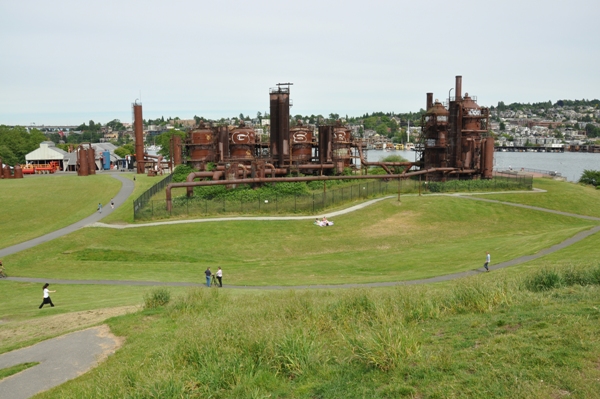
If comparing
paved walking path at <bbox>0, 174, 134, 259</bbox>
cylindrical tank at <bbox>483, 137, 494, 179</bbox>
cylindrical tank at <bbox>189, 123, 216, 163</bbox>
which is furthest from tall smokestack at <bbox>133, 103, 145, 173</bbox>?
cylindrical tank at <bbox>483, 137, 494, 179</bbox>

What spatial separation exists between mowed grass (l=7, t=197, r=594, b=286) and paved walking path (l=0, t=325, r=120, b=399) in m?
12.2

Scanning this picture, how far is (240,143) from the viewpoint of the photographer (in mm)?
67375

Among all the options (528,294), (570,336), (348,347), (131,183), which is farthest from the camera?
(131,183)

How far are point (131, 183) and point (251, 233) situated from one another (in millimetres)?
42030

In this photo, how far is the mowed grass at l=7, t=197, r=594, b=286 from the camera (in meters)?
30.3

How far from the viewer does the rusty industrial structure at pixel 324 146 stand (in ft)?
212

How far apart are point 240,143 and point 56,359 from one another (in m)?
54.5

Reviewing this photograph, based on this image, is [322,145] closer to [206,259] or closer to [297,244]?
[297,244]

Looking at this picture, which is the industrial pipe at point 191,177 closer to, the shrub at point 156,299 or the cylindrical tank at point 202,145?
the cylindrical tank at point 202,145

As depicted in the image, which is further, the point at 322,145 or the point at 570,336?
the point at 322,145

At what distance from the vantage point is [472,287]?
1524 cm

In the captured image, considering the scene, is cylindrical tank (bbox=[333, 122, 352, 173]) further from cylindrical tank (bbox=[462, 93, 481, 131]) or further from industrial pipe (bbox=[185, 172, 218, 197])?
industrial pipe (bbox=[185, 172, 218, 197])

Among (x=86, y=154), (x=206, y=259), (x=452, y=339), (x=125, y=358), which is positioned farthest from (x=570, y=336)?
(x=86, y=154)

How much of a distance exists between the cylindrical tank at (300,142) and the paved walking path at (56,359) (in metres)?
54.8
